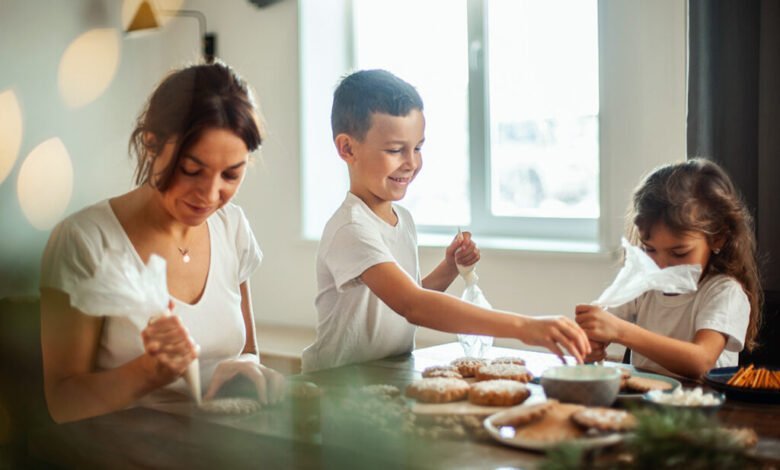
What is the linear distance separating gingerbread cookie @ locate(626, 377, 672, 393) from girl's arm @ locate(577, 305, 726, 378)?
0.20 meters

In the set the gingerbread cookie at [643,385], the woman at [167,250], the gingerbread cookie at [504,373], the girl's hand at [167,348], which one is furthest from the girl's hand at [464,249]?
the girl's hand at [167,348]

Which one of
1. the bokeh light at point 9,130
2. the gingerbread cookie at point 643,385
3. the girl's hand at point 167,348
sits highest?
the bokeh light at point 9,130

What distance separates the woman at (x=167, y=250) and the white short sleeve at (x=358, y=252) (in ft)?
1.62

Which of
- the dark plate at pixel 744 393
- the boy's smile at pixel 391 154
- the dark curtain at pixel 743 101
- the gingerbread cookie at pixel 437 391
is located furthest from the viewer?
the dark curtain at pixel 743 101

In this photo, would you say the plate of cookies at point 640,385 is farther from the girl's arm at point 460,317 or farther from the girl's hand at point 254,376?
the girl's hand at point 254,376

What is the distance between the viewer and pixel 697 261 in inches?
65.1

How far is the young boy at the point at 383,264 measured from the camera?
3.86 feet

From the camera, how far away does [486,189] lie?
6.23ft

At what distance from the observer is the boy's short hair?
978mm

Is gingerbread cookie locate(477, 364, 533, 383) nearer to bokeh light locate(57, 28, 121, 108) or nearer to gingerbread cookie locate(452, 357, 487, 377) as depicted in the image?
gingerbread cookie locate(452, 357, 487, 377)

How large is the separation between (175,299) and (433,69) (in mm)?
1240

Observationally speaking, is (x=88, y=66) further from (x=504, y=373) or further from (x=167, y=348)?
(x=504, y=373)

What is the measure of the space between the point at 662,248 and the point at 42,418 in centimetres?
122

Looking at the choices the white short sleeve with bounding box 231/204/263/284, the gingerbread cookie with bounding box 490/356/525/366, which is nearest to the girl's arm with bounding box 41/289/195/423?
the white short sleeve with bounding box 231/204/263/284
